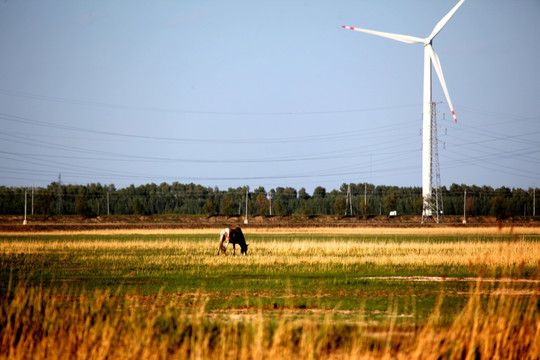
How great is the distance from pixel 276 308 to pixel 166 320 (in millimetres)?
5235

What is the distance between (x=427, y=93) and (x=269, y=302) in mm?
81750

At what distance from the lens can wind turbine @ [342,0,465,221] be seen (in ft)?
290

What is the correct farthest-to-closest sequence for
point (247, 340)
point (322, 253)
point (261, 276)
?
1. point (322, 253)
2. point (261, 276)
3. point (247, 340)

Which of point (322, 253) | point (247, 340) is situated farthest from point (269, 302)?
point (322, 253)

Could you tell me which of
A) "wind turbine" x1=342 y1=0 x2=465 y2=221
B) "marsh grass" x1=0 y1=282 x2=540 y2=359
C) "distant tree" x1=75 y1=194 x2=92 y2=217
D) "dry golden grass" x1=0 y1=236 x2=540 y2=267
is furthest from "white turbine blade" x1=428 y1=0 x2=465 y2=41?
"distant tree" x1=75 y1=194 x2=92 y2=217

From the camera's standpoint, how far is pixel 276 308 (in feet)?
58.7

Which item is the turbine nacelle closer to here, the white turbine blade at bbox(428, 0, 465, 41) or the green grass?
the white turbine blade at bbox(428, 0, 465, 41)

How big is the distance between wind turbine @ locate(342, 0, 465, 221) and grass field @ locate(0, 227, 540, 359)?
46.1 meters

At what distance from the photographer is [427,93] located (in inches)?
3755

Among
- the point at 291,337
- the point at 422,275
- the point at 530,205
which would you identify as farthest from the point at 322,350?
the point at 530,205

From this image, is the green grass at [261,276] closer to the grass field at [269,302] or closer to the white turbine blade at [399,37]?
the grass field at [269,302]

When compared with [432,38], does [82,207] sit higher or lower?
lower

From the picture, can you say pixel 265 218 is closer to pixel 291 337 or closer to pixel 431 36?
pixel 431 36

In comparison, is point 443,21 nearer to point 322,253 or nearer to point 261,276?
point 322,253
